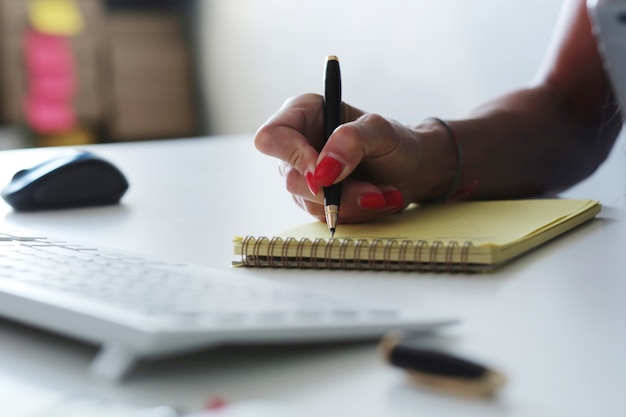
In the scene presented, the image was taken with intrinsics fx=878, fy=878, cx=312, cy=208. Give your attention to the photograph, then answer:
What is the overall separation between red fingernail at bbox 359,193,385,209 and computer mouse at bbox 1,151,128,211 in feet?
1.29

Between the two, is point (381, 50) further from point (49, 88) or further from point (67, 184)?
point (67, 184)

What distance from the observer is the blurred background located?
310 centimetres

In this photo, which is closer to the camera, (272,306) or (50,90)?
(272,306)

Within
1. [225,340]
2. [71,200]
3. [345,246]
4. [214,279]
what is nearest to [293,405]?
[225,340]

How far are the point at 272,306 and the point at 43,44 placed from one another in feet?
13.5

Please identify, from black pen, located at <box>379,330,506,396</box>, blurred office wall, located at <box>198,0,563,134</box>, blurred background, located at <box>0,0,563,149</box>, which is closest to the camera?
black pen, located at <box>379,330,506,396</box>

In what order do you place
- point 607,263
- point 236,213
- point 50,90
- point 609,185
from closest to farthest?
1. point 607,263
2. point 236,213
3. point 609,185
4. point 50,90

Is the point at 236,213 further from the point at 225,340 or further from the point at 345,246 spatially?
the point at 225,340

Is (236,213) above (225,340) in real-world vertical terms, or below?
below

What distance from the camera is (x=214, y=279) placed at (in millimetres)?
531

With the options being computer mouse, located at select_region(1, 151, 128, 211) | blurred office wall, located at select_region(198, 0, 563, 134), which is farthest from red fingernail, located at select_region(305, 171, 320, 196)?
blurred office wall, located at select_region(198, 0, 563, 134)

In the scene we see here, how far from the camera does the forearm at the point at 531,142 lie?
998mm

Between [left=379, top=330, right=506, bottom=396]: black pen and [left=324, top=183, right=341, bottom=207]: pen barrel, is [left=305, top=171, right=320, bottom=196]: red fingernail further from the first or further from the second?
[left=379, top=330, right=506, bottom=396]: black pen

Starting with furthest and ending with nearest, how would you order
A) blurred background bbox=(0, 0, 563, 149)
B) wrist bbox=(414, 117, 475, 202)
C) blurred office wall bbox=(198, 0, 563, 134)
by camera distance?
1. blurred background bbox=(0, 0, 563, 149)
2. blurred office wall bbox=(198, 0, 563, 134)
3. wrist bbox=(414, 117, 475, 202)
